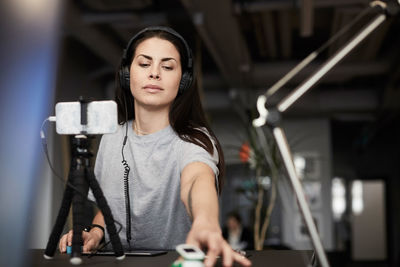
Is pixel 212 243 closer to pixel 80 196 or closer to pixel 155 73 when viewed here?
pixel 80 196

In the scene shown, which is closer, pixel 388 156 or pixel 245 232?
pixel 245 232

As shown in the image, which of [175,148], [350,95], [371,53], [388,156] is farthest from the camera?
[388,156]

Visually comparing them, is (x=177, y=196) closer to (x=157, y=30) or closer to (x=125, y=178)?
(x=125, y=178)

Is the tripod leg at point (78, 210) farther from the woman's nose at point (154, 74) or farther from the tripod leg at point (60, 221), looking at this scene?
the woman's nose at point (154, 74)

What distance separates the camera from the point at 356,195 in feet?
47.8

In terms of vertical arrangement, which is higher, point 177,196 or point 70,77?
point 70,77

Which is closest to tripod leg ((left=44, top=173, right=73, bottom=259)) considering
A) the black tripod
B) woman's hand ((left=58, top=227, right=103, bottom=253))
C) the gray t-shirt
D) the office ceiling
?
the black tripod

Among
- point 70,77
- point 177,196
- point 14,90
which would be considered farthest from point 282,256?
point 70,77

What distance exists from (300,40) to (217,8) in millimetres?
2615

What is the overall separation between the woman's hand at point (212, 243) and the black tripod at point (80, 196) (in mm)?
191

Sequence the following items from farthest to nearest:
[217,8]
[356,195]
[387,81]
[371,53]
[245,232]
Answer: [356,195] < [387,81] < [245,232] < [371,53] < [217,8]

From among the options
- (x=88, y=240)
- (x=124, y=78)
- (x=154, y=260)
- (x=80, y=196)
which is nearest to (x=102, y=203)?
(x=80, y=196)

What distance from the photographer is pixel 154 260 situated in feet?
3.27

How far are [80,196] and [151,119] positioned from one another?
0.32 m
